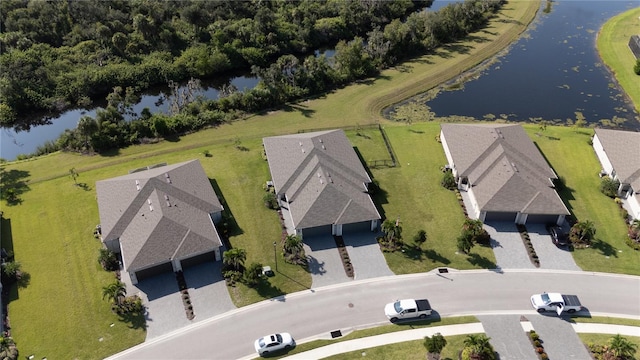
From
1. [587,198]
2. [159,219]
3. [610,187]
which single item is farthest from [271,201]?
[610,187]

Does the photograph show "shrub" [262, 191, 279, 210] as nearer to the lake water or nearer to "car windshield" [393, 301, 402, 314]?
"car windshield" [393, 301, 402, 314]

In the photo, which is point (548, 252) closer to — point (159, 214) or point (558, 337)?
point (558, 337)

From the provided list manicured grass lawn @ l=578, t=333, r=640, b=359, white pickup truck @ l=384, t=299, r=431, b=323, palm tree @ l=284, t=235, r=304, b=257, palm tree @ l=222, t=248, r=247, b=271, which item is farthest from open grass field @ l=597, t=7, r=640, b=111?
palm tree @ l=222, t=248, r=247, b=271

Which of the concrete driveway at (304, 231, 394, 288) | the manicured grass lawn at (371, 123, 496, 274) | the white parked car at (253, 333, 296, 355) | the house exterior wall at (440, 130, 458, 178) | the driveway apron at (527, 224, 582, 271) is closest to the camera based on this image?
the white parked car at (253, 333, 296, 355)

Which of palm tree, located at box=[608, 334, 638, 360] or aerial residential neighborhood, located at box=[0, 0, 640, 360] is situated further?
aerial residential neighborhood, located at box=[0, 0, 640, 360]

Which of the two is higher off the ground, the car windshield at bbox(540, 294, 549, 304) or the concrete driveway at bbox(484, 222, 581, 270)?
the concrete driveway at bbox(484, 222, 581, 270)

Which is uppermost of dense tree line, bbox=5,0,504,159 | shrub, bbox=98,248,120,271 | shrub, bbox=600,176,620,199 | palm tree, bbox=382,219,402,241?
dense tree line, bbox=5,0,504,159
